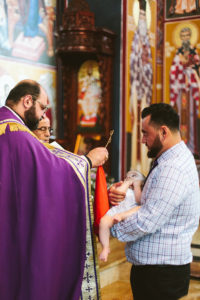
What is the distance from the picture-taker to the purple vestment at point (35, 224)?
8.57ft

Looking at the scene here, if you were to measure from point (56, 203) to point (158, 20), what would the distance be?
615 centimetres

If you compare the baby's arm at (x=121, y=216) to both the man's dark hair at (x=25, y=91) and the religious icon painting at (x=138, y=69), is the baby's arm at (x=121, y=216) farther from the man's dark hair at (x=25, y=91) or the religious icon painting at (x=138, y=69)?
the religious icon painting at (x=138, y=69)

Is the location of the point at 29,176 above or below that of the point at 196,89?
below

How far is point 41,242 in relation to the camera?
2617mm

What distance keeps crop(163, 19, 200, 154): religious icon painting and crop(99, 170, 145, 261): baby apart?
5361 mm

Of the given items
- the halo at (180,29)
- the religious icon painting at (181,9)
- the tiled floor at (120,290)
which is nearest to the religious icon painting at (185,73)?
the halo at (180,29)

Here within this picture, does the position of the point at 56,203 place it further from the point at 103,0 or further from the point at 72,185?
the point at 103,0

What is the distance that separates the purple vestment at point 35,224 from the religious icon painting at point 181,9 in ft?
19.8

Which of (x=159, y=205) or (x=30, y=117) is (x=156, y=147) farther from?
(x=30, y=117)

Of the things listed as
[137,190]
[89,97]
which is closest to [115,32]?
[89,97]

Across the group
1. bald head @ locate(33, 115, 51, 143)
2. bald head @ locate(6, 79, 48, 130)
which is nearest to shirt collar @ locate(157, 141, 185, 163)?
bald head @ locate(6, 79, 48, 130)

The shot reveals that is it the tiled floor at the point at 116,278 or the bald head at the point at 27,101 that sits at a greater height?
the bald head at the point at 27,101

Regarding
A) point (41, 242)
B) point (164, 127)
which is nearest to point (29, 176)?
point (41, 242)

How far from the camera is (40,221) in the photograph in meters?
2.61
